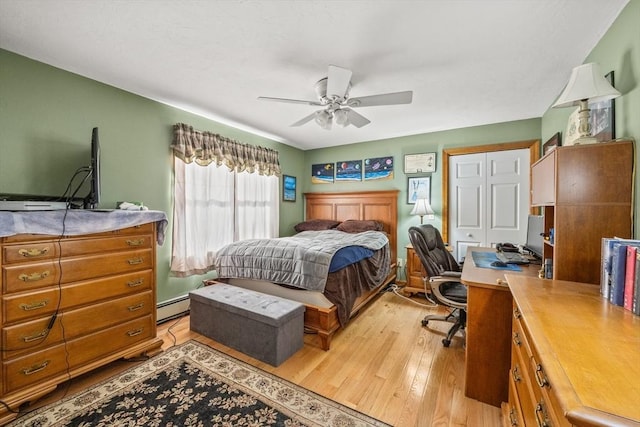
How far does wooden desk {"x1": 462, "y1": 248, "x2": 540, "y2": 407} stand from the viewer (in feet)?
5.25

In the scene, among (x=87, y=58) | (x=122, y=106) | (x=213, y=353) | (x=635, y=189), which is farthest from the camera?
(x=122, y=106)

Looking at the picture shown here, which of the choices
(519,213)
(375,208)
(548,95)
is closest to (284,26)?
(548,95)

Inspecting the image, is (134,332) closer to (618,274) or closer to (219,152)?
(219,152)

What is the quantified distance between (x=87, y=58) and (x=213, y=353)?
8.47ft

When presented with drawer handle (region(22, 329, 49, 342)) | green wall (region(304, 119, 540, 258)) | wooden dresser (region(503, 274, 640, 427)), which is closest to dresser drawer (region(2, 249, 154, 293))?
drawer handle (region(22, 329, 49, 342))

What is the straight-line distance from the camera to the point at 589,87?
4.54 ft

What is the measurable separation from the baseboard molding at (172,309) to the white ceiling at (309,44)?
2239 mm

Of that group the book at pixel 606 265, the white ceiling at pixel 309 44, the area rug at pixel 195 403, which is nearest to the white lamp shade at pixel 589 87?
the white ceiling at pixel 309 44

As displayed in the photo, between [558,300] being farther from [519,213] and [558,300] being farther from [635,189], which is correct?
[519,213]

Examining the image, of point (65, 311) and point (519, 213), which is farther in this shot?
point (519, 213)

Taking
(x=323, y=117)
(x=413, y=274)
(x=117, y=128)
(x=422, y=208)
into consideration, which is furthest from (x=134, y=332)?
(x=422, y=208)

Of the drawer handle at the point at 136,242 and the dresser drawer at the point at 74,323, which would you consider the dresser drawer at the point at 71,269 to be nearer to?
the drawer handle at the point at 136,242

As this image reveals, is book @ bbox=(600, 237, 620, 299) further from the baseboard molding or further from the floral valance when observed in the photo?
the floral valance

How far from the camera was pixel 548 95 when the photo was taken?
264 centimetres
